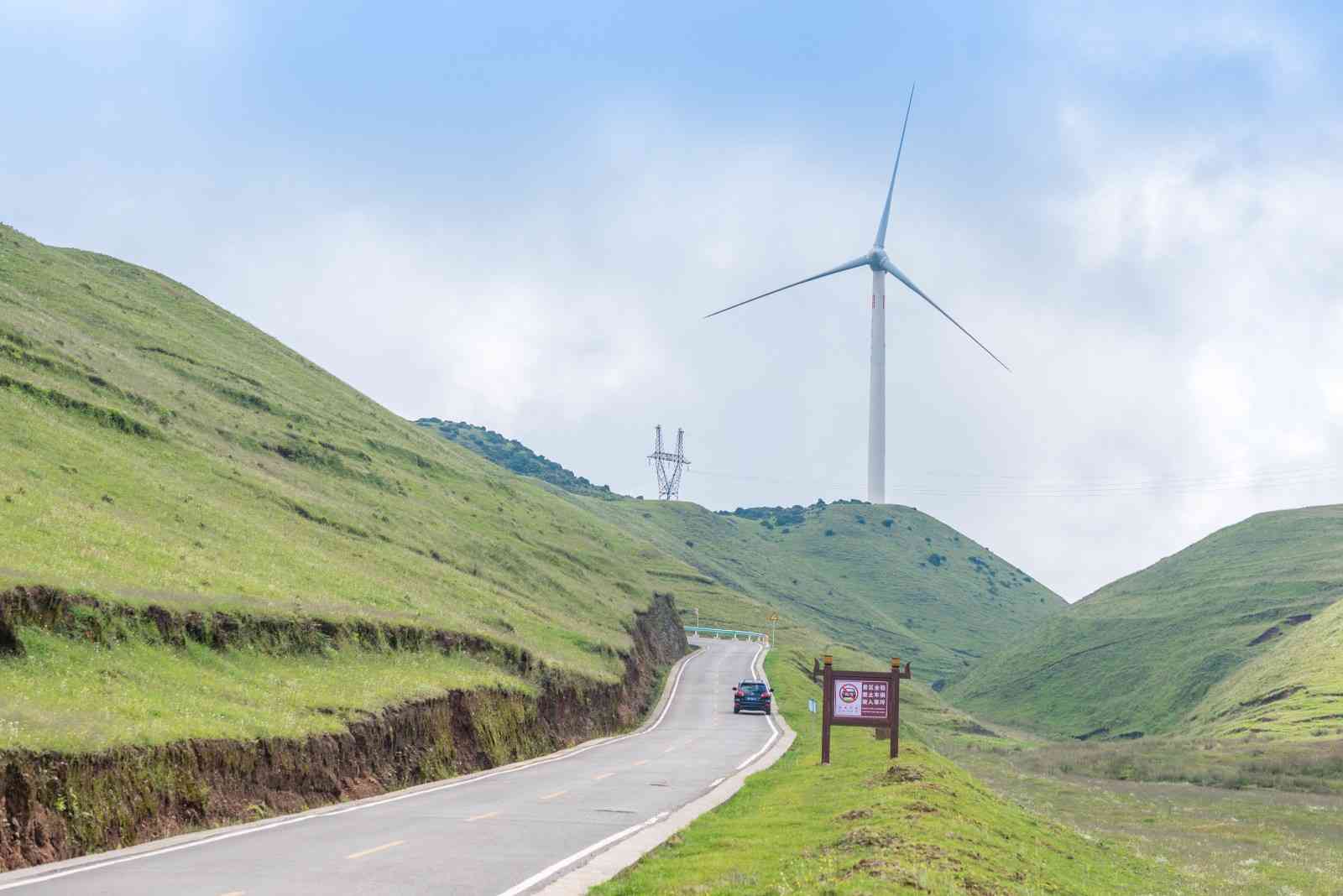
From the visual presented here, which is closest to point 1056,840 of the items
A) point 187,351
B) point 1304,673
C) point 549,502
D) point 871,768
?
point 871,768

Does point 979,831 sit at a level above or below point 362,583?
below

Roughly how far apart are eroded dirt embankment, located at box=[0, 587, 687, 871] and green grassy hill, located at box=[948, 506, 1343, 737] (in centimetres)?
5378

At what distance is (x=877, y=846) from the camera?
17.7 meters

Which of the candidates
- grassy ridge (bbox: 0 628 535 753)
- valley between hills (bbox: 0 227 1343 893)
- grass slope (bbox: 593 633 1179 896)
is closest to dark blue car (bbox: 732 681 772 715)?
valley between hills (bbox: 0 227 1343 893)

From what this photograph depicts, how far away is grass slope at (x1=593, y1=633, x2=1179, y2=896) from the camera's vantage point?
15523 millimetres

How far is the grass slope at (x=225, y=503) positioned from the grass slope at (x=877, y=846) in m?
10.1

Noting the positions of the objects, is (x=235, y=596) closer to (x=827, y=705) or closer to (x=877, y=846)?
(x=827, y=705)

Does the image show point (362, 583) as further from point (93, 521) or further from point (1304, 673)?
point (1304, 673)

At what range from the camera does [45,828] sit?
59.7ft

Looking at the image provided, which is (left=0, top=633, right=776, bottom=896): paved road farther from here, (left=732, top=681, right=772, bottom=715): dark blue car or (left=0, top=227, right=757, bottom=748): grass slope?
(left=732, top=681, right=772, bottom=715): dark blue car

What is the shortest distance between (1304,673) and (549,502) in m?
67.0

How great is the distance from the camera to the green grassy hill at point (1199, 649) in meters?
94.8

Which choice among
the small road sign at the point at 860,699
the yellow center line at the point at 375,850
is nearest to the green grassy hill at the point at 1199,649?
the small road sign at the point at 860,699

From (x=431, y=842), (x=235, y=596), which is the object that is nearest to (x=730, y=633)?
(x=235, y=596)
